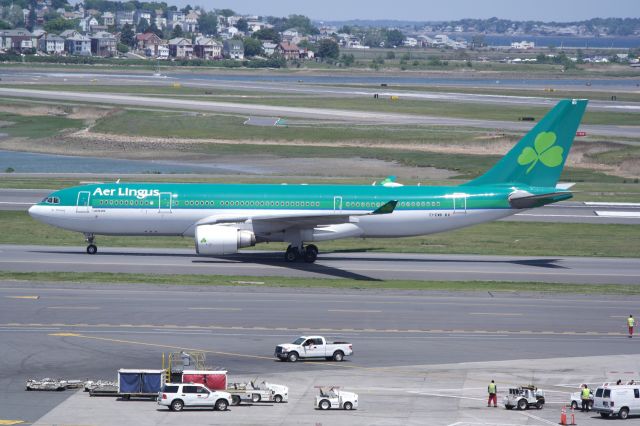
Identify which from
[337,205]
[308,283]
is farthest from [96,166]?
[308,283]

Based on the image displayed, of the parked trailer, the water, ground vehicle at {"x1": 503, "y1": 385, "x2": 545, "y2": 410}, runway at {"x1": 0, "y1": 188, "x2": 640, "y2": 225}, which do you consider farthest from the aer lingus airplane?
the water

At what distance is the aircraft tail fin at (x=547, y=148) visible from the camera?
200 ft

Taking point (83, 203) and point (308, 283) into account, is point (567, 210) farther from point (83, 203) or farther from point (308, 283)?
point (83, 203)

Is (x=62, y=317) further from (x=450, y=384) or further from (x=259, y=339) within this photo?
(x=450, y=384)

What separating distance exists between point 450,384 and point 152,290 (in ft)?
66.2

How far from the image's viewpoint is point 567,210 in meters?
82.5

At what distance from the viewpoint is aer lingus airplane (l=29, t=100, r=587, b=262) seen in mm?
59781

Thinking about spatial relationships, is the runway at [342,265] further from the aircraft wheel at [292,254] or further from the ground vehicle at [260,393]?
the ground vehicle at [260,393]

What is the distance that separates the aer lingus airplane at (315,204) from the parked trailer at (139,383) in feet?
81.1

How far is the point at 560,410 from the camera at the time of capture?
33656 millimetres

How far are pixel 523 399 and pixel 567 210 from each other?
51290 mm

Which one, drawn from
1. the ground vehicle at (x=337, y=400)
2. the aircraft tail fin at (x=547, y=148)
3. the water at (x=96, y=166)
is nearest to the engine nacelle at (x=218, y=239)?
the aircraft tail fin at (x=547, y=148)

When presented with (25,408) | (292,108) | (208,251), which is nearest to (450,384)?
(25,408)

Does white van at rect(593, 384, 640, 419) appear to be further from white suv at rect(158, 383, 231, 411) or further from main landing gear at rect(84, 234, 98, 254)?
main landing gear at rect(84, 234, 98, 254)
